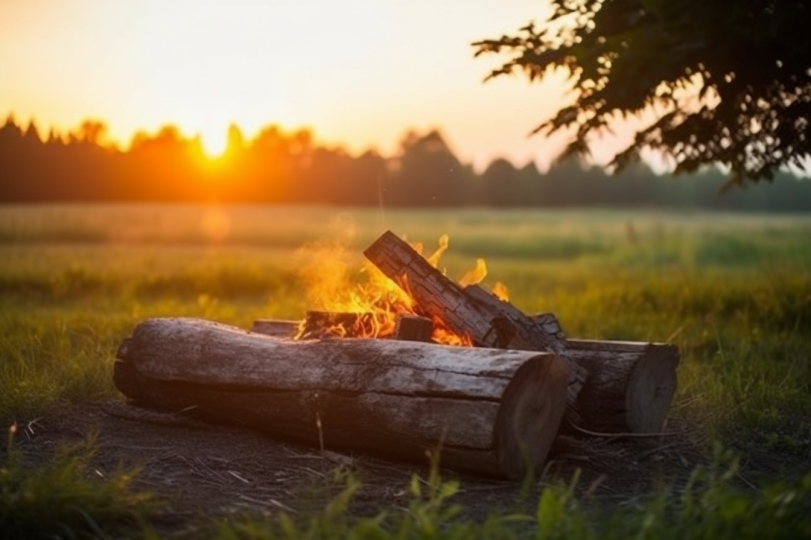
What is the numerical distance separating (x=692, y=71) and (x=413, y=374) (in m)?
3.87

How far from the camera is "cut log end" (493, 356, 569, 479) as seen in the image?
4977 millimetres

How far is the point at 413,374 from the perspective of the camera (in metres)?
5.25

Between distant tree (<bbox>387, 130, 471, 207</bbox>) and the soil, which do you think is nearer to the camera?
the soil

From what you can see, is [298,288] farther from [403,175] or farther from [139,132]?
[403,175]

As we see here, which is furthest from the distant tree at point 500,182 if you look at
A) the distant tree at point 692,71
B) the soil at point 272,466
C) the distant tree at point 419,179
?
the soil at point 272,466

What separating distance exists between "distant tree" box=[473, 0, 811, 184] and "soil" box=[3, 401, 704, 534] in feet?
8.19

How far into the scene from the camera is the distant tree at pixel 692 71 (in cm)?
658

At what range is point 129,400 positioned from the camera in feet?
21.9

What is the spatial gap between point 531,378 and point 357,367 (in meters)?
0.96

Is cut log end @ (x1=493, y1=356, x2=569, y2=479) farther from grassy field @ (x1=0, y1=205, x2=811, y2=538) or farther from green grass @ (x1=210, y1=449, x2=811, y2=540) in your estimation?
green grass @ (x1=210, y1=449, x2=811, y2=540)

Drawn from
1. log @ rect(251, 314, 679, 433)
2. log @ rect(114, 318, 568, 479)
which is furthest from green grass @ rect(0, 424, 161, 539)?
log @ rect(251, 314, 679, 433)

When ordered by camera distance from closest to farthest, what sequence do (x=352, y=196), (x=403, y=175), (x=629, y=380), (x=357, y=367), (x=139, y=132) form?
(x=357, y=367)
(x=629, y=380)
(x=139, y=132)
(x=352, y=196)
(x=403, y=175)

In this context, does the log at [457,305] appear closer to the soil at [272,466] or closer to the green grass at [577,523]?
the soil at [272,466]

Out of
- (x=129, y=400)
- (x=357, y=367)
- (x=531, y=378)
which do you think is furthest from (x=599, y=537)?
(x=129, y=400)
